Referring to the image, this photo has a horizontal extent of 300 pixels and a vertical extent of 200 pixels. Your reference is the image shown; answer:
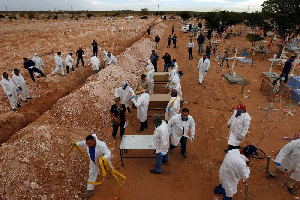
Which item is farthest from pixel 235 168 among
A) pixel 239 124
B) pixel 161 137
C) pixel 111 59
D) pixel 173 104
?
pixel 111 59

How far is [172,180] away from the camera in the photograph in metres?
5.32

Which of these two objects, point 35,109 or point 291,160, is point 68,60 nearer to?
point 35,109

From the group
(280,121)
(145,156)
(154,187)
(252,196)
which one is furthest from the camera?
(280,121)

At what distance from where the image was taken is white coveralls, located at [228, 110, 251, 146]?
527 centimetres

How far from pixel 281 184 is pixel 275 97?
6.01 metres

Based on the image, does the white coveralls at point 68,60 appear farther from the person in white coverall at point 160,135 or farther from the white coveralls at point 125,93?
the person in white coverall at point 160,135

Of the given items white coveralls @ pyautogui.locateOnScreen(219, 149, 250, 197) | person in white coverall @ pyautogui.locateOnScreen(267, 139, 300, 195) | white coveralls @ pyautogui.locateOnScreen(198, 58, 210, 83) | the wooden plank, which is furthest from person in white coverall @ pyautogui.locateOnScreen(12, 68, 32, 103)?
person in white coverall @ pyautogui.locateOnScreen(267, 139, 300, 195)

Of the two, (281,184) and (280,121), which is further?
(280,121)

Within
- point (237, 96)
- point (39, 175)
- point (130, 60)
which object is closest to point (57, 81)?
point (130, 60)

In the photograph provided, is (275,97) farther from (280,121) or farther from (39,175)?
(39,175)

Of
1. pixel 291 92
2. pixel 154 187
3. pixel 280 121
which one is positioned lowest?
pixel 154 187

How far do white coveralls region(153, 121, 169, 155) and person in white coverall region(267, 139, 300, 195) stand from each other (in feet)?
9.10

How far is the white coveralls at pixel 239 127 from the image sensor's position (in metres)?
5.27

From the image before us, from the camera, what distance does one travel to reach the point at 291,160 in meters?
4.65
